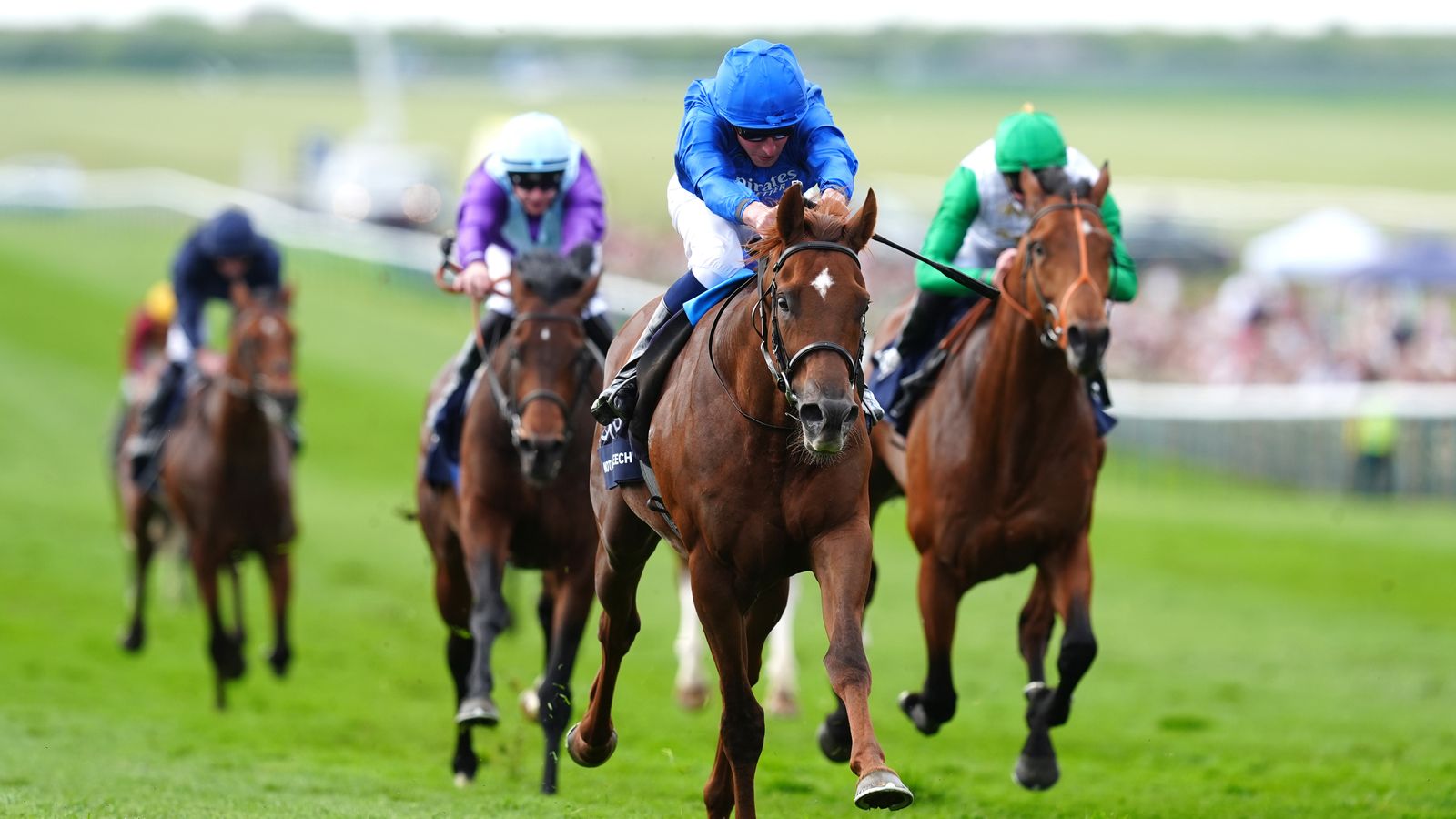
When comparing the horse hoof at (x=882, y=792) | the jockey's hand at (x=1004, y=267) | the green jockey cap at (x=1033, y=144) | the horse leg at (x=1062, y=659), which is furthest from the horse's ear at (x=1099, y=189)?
the horse hoof at (x=882, y=792)

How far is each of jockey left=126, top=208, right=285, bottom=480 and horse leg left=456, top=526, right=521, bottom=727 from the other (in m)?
4.21

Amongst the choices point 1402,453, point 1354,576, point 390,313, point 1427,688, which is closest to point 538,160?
point 1427,688

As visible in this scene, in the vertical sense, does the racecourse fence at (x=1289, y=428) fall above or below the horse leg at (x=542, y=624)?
above

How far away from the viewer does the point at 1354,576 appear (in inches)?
658

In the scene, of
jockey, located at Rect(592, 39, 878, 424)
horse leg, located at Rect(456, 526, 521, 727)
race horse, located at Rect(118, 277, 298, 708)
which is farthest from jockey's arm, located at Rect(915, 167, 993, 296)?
race horse, located at Rect(118, 277, 298, 708)

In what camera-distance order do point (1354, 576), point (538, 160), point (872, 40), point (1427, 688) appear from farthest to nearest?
point (872, 40) → point (1354, 576) → point (1427, 688) → point (538, 160)

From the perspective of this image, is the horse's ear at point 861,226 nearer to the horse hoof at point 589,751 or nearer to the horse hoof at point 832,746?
the horse hoof at point 589,751

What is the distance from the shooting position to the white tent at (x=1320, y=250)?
26.8 m

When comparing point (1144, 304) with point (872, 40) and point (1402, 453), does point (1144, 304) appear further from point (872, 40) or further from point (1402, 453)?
point (872, 40)

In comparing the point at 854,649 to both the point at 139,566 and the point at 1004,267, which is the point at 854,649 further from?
the point at 139,566

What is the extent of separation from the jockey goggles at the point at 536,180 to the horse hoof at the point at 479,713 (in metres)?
2.31

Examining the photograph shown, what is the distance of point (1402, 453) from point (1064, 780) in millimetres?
12824

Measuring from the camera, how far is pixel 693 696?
11.7m

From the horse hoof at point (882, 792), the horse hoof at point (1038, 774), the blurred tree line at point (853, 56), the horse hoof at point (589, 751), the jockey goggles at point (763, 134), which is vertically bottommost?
the horse hoof at point (882, 792)
